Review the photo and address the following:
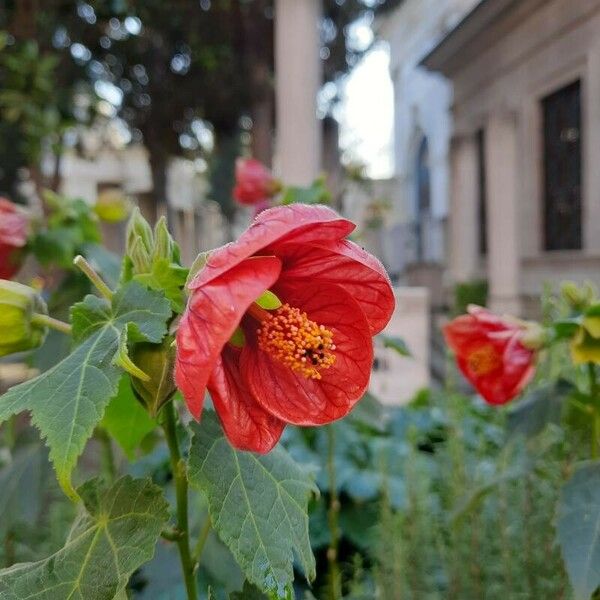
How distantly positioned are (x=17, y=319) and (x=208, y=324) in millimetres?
171

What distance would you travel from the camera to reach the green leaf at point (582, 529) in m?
0.48

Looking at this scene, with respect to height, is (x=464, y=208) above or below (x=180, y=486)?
above

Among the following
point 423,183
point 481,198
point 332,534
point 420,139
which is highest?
point 420,139

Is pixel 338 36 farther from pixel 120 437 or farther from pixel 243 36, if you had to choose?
pixel 120 437

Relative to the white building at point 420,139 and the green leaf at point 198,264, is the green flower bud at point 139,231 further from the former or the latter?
the white building at point 420,139

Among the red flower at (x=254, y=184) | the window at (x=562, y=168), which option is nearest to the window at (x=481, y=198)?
the window at (x=562, y=168)

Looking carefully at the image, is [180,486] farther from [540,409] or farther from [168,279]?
[540,409]

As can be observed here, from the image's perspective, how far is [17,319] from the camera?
41 centimetres

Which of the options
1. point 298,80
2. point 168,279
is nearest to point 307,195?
point 168,279

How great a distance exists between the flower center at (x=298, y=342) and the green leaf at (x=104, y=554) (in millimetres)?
96

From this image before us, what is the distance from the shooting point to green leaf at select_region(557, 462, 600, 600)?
1.58 feet

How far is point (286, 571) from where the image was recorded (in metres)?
0.32

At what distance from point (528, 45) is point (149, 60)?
8.55 ft

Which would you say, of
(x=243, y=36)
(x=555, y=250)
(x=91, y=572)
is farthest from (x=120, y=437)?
(x=243, y=36)
